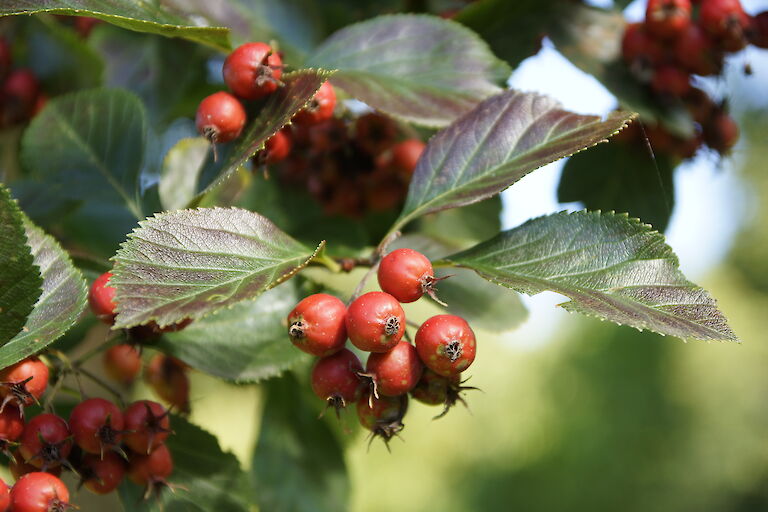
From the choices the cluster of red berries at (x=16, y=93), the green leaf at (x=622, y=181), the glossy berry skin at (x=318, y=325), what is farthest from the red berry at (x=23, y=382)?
the green leaf at (x=622, y=181)

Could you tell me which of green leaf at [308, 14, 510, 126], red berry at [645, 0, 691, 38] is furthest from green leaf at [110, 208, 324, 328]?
red berry at [645, 0, 691, 38]

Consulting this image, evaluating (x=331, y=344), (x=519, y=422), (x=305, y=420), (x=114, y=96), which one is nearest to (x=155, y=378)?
(x=305, y=420)

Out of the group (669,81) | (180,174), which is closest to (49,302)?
(180,174)

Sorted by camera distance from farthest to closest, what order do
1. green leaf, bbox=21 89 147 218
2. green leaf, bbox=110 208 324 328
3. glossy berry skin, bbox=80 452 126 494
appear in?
green leaf, bbox=21 89 147 218
glossy berry skin, bbox=80 452 126 494
green leaf, bbox=110 208 324 328

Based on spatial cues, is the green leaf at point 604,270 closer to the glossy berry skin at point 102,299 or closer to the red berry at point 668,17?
the glossy berry skin at point 102,299

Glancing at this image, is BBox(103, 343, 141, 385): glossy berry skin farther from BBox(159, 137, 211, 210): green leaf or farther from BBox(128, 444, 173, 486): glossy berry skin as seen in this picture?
BBox(128, 444, 173, 486): glossy berry skin

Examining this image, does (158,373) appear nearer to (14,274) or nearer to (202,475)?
(202,475)
